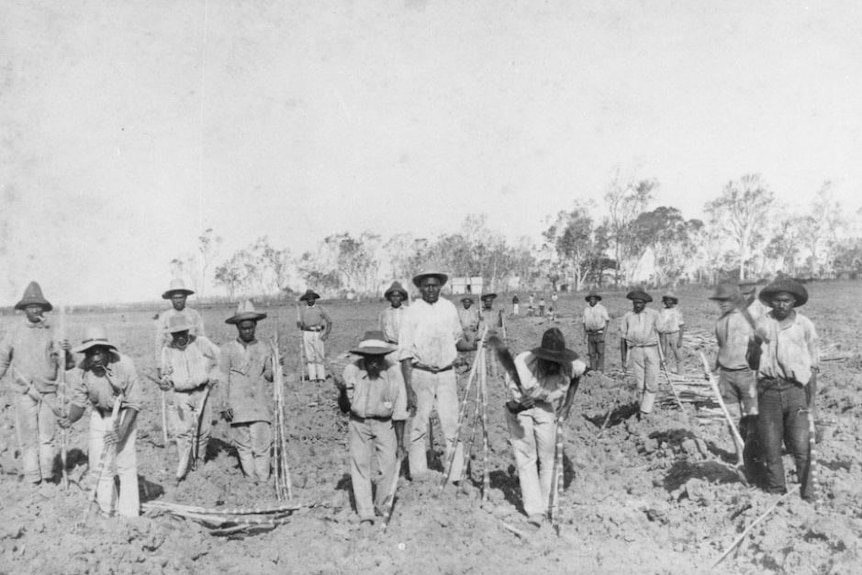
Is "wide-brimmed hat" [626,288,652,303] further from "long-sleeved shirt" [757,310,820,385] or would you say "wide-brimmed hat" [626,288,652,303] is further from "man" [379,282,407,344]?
"man" [379,282,407,344]

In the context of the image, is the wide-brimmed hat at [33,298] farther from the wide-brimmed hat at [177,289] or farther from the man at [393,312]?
the man at [393,312]

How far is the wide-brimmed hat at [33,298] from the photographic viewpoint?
235 inches

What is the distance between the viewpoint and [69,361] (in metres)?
6.36

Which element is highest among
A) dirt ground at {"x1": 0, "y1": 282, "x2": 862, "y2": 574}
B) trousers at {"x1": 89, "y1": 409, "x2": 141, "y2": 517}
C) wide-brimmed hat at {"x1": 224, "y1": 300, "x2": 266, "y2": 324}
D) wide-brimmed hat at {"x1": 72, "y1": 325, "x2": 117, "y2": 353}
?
wide-brimmed hat at {"x1": 224, "y1": 300, "x2": 266, "y2": 324}

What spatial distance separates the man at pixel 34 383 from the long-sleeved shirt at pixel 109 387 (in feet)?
3.72

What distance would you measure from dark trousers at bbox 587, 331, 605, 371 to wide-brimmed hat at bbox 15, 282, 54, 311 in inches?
356

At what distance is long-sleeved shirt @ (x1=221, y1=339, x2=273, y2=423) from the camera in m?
5.95

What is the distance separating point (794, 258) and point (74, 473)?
69.0 m

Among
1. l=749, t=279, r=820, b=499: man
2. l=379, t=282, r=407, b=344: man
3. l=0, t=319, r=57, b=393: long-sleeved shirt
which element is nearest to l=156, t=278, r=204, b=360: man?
l=0, t=319, r=57, b=393: long-sleeved shirt

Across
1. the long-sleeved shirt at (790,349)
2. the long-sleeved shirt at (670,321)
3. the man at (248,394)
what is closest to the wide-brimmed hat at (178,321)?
the man at (248,394)

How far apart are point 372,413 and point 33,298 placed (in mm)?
3879

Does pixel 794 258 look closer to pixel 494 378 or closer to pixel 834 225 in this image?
pixel 834 225

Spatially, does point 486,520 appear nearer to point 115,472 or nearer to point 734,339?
point 115,472

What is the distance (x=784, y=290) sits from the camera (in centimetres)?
518
